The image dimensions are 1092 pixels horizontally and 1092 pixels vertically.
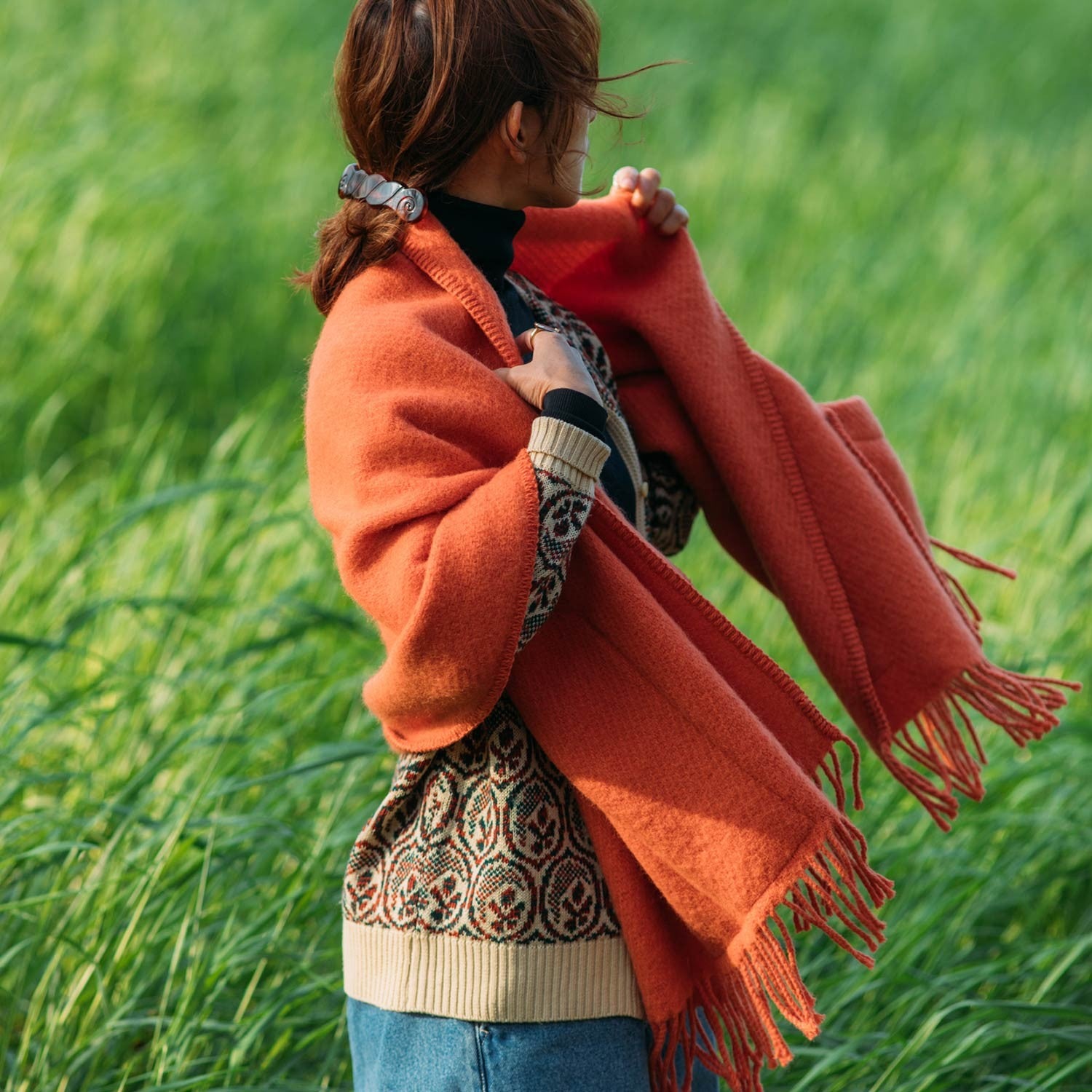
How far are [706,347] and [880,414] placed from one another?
2.54m

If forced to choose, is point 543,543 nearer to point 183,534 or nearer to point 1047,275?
point 183,534

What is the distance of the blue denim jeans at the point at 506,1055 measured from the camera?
54.0 inches

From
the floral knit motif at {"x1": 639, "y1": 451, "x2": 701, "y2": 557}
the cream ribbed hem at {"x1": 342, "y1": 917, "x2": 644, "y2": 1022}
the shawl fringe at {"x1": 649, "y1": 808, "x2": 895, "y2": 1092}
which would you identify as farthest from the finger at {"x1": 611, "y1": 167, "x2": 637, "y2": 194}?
the cream ribbed hem at {"x1": 342, "y1": 917, "x2": 644, "y2": 1022}

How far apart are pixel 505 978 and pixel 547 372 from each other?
0.56 meters

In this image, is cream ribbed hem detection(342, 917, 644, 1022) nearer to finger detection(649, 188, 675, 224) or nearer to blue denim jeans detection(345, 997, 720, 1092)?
blue denim jeans detection(345, 997, 720, 1092)

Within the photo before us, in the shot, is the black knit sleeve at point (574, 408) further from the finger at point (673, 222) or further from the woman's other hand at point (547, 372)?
the finger at point (673, 222)

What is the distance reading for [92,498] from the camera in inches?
121

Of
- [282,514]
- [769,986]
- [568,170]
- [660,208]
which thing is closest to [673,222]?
[660,208]

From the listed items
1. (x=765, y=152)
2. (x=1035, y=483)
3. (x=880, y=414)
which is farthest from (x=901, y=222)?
(x=1035, y=483)

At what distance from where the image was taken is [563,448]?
129 centimetres

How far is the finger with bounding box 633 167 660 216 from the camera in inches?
66.5

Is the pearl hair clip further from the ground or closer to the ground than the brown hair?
closer to the ground

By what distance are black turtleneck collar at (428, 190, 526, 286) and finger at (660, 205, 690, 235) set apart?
0.87 ft

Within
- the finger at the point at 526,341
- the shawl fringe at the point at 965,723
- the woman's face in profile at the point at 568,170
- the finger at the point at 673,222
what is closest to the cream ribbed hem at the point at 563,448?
the finger at the point at 526,341
